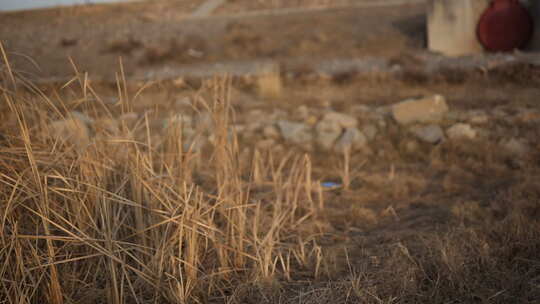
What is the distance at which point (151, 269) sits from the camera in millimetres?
1820

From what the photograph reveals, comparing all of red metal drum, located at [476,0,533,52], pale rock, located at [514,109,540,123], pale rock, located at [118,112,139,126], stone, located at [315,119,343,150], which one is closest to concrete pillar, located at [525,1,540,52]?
red metal drum, located at [476,0,533,52]

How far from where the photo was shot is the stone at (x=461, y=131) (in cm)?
394

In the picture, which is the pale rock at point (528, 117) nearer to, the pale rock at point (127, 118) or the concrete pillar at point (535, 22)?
the pale rock at point (127, 118)

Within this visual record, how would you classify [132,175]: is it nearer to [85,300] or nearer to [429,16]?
[85,300]

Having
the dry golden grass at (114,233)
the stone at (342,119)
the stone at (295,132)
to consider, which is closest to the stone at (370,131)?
the stone at (342,119)

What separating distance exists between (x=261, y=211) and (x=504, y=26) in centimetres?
539

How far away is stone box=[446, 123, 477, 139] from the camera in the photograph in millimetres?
3939

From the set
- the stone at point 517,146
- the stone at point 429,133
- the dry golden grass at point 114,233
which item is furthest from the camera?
the stone at point 429,133

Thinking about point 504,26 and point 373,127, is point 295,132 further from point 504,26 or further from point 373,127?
point 504,26

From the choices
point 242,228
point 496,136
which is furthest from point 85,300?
point 496,136

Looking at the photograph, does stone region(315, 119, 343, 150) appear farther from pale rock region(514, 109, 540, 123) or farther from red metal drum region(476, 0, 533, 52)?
red metal drum region(476, 0, 533, 52)

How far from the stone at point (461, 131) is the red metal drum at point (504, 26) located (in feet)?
10.3

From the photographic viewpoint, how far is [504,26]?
6.66 metres

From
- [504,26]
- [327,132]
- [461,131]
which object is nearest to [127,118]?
[327,132]
